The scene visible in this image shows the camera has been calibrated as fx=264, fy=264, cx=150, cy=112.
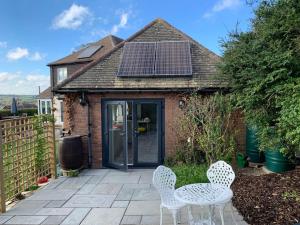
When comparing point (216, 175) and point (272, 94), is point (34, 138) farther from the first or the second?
point (272, 94)

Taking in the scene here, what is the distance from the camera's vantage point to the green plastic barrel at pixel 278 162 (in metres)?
7.86

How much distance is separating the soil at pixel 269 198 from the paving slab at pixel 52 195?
4.14m

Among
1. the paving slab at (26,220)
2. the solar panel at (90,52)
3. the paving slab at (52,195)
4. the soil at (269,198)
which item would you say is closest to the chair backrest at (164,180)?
the soil at (269,198)

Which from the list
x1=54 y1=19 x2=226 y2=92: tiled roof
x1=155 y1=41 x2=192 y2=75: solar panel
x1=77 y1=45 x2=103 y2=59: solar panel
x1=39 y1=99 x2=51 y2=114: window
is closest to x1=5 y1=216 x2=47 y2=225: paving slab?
x1=54 y1=19 x2=226 y2=92: tiled roof

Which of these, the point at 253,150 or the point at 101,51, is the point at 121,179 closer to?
the point at 253,150

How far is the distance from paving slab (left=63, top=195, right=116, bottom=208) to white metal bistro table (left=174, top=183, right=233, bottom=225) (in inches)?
91.0

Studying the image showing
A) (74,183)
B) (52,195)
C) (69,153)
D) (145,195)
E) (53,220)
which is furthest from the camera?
(69,153)

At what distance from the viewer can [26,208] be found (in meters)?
5.98

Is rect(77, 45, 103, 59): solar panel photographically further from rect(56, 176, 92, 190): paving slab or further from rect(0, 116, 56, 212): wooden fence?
rect(56, 176, 92, 190): paving slab

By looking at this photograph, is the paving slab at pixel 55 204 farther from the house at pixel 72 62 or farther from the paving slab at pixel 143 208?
the house at pixel 72 62

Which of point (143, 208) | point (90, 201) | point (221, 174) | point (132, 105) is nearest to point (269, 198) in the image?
point (221, 174)

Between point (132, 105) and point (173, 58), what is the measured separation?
2.41 meters

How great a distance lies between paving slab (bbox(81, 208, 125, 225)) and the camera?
17.0ft

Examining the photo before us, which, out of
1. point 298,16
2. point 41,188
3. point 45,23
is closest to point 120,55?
point 41,188
